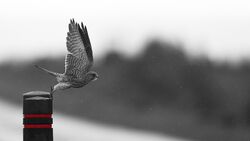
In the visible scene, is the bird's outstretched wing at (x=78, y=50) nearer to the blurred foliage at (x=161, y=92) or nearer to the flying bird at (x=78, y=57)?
the flying bird at (x=78, y=57)

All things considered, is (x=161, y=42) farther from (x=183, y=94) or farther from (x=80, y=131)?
(x=80, y=131)

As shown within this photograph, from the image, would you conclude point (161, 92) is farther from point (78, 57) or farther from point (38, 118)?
point (38, 118)

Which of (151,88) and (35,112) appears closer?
(35,112)

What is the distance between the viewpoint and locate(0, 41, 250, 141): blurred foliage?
13.2 meters

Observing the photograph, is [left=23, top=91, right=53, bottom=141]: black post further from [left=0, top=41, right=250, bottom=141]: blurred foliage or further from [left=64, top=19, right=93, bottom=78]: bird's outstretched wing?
[left=0, top=41, right=250, bottom=141]: blurred foliage

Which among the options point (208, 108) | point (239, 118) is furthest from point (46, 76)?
point (239, 118)

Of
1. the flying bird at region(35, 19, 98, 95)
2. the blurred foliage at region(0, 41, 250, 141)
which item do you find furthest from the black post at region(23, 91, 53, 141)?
the blurred foliage at region(0, 41, 250, 141)

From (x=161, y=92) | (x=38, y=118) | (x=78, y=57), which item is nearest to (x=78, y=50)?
(x=78, y=57)

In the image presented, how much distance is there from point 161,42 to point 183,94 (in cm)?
239

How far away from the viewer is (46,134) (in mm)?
6906

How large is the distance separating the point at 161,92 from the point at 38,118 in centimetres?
807

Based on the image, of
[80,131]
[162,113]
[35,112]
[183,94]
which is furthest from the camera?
[183,94]

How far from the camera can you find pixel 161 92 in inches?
584

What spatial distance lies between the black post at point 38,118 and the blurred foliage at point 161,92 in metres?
5.61
